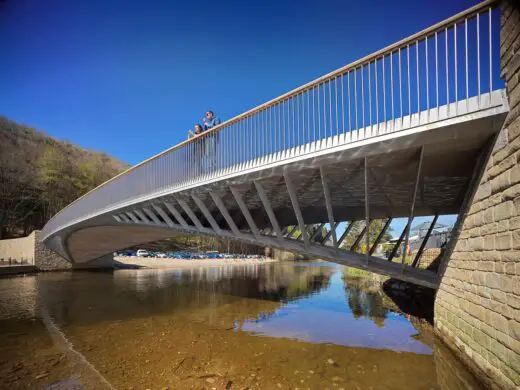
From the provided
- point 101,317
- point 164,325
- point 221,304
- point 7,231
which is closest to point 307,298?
point 221,304

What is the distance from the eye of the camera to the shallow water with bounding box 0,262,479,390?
549 cm

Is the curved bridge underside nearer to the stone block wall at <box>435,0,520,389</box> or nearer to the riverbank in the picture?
the stone block wall at <box>435,0,520,389</box>

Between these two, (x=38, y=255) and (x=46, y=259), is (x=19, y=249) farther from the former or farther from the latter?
(x=46, y=259)

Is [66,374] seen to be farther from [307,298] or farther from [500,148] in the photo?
[307,298]

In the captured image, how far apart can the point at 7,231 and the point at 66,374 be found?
49.3 m

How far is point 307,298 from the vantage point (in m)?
15.2

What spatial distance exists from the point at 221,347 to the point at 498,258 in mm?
5836

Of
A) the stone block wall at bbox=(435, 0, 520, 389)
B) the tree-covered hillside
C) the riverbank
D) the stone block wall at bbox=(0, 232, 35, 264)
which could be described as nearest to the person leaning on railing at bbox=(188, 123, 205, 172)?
the stone block wall at bbox=(435, 0, 520, 389)

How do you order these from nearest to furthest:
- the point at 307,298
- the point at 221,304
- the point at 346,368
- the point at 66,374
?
1. the point at 66,374
2. the point at 346,368
3. the point at 221,304
4. the point at 307,298

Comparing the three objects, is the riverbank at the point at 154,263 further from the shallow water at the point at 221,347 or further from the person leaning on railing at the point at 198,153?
the person leaning on railing at the point at 198,153

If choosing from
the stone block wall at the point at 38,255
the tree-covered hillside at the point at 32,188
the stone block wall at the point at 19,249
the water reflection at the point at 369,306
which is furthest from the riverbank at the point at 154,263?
the water reflection at the point at 369,306

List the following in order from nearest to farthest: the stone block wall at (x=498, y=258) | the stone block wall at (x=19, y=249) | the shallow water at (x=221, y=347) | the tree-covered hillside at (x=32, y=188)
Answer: the stone block wall at (x=498, y=258)
the shallow water at (x=221, y=347)
the stone block wall at (x=19, y=249)
the tree-covered hillside at (x=32, y=188)

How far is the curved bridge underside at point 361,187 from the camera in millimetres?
6230

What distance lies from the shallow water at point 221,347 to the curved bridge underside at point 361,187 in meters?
2.14
